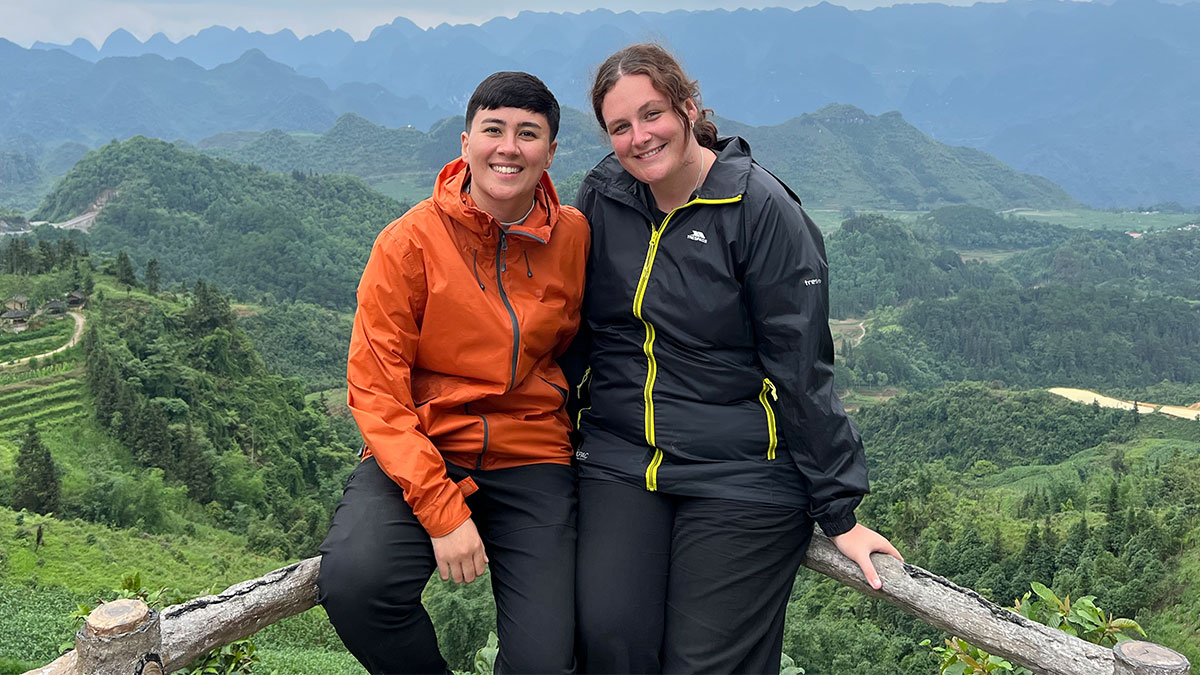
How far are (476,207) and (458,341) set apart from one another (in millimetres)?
452

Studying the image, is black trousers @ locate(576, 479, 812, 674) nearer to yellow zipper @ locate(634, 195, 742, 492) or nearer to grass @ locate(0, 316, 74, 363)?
yellow zipper @ locate(634, 195, 742, 492)

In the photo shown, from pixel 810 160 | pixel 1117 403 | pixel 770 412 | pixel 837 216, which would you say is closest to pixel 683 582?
pixel 770 412

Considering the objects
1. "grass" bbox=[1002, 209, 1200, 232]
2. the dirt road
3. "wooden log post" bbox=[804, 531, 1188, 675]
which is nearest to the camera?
"wooden log post" bbox=[804, 531, 1188, 675]

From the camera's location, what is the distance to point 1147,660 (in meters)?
2.04

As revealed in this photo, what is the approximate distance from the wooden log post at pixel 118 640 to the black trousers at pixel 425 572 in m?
0.51

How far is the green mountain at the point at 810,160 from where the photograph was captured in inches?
6727

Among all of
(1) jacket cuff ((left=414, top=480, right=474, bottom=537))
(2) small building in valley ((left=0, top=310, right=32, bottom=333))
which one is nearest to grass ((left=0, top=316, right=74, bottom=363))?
(2) small building in valley ((left=0, top=310, right=32, bottom=333))

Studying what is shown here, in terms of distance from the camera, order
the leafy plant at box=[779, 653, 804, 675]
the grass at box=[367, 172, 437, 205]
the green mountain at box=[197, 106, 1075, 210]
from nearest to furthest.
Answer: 1. the leafy plant at box=[779, 653, 804, 675]
2. the grass at box=[367, 172, 437, 205]
3. the green mountain at box=[197, 106, 1075, 210]

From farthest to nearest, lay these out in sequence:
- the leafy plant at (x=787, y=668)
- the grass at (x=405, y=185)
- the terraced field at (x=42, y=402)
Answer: the grass at (x=405, y=185) < the terraced field at (x=42, y=402) < the leafy plant at (x=787, y=668)

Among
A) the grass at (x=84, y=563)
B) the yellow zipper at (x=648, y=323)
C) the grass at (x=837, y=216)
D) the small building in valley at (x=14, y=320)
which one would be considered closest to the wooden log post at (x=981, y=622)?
the yellow zipper at (x=648, y=323)

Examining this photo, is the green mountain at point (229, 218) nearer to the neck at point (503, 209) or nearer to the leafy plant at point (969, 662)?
the neck at point (503, 209)

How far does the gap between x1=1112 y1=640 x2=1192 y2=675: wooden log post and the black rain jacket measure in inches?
31.8

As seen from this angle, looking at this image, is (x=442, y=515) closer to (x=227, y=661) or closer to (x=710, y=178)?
(x=227, y=661)

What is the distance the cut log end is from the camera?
81.6 inches
